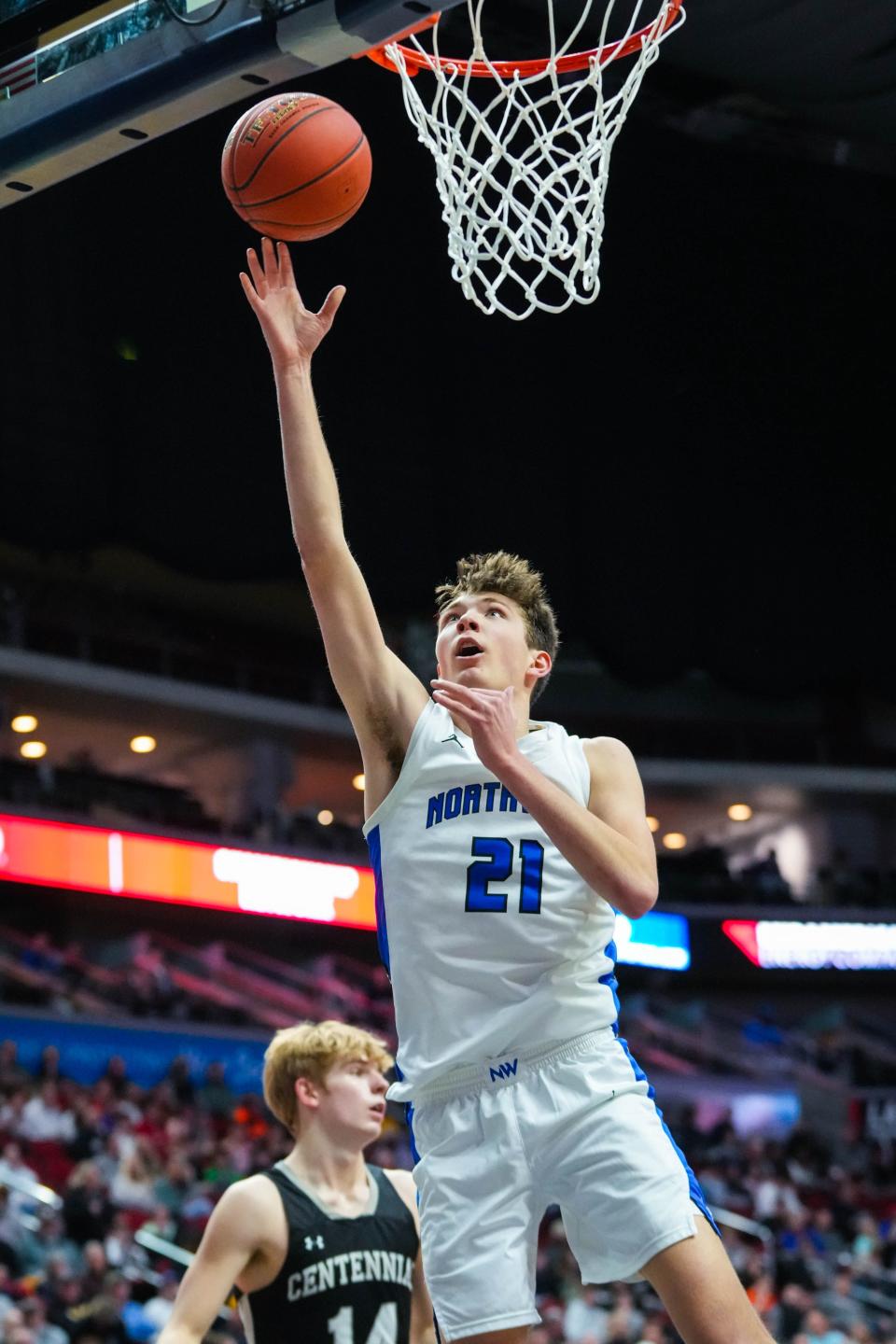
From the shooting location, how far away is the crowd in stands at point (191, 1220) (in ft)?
34.9

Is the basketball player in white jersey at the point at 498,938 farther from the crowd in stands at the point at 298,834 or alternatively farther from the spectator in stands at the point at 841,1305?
the crowd in stands at the point at 298,834

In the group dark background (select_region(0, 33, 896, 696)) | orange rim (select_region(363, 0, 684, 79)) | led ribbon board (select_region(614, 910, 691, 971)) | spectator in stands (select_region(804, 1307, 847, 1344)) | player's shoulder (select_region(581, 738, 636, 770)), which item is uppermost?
dark background (select_region(0, 33, 896, 696))

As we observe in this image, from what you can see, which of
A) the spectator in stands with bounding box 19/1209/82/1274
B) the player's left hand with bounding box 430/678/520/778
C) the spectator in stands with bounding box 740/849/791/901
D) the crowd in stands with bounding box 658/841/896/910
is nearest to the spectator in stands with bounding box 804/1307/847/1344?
the spectator in stands with bounding box 19/1209/82/1274

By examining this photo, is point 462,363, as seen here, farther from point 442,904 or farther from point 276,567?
point 442,904

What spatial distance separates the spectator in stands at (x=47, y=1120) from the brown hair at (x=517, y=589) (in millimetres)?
12473

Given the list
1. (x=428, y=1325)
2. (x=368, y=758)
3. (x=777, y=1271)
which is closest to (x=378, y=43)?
(x=368, y=758)

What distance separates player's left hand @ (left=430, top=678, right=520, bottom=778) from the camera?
3.00 metres

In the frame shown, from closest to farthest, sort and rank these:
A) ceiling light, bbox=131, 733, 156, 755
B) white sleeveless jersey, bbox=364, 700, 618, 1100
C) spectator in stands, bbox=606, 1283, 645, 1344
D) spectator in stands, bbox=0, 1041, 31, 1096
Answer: white sleeveless jersey, bbox=364, 700, 618, 1100, spectator in stands, bbox=606, 1283, 645, 1344, spectator in stands, bbox=0, 1041, 31, 1096, ceiling light, bbox=131, 733, 156, 755

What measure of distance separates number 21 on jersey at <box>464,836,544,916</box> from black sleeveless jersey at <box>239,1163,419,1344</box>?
1351mm

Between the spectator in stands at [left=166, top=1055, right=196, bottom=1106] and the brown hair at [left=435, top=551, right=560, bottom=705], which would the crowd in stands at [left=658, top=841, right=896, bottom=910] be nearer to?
the spectator in stands at [left=166, top=1055, right=196, bottom=1106]

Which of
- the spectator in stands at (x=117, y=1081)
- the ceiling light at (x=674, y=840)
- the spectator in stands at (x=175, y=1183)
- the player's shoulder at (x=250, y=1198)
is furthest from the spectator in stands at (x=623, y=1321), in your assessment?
the ceiling light at (x=674, y=840)

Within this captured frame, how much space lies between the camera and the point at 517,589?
11.8 feet

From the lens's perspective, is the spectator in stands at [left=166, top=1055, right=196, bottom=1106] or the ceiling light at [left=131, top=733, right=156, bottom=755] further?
the ceiling light at [left=131, top=733, right=156, bottom=755]

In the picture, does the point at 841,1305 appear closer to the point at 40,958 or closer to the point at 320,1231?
the point at 40,958
